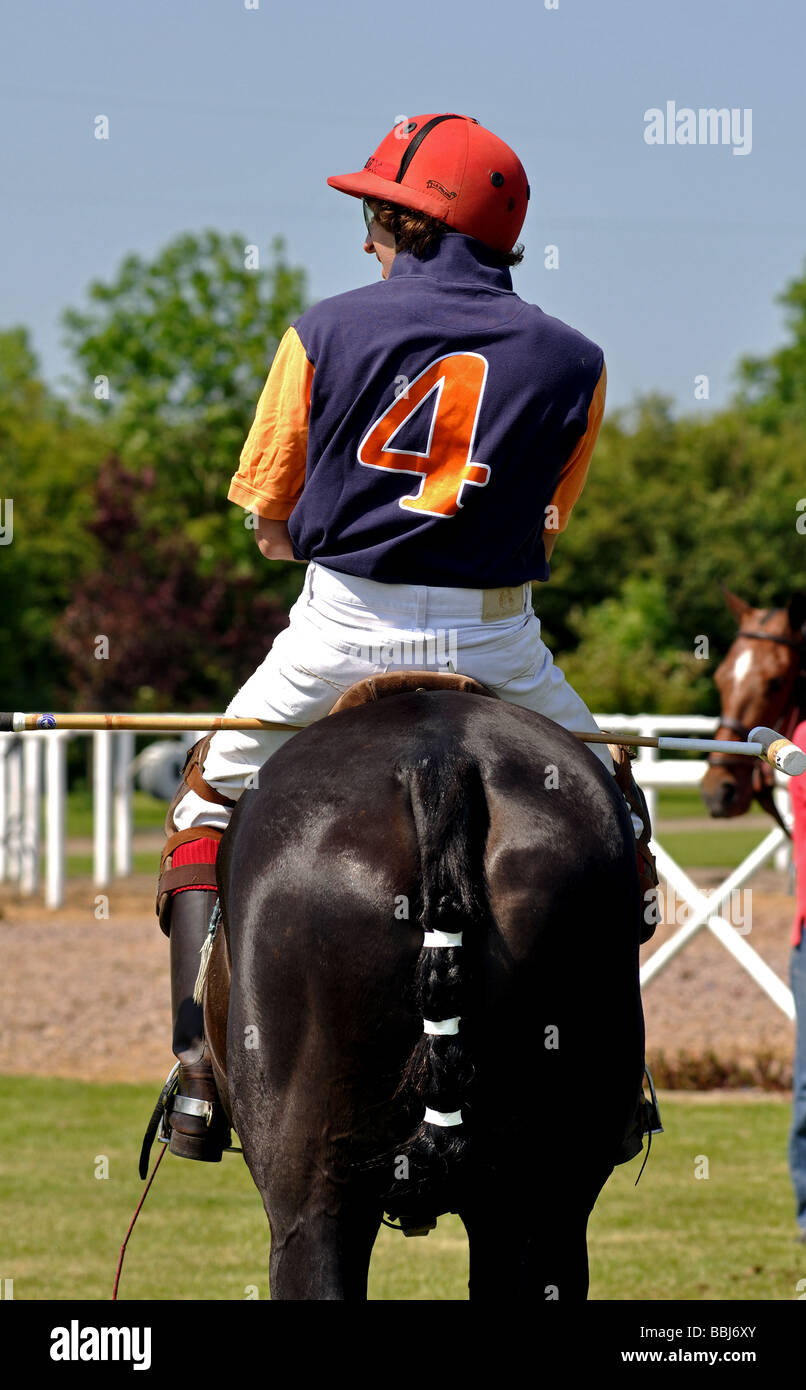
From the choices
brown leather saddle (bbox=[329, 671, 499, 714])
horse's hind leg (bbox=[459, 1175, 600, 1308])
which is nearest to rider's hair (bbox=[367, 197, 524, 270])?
brown leather saddle (bbox=[329, 671, 499, 714])

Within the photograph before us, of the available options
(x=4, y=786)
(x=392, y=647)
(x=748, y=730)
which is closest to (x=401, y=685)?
(x=392, y=647)

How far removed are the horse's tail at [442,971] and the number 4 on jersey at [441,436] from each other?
2.25ft

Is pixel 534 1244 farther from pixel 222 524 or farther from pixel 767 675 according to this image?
pixel 222 524

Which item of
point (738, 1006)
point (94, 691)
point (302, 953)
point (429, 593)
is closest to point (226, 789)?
point (429, 593)

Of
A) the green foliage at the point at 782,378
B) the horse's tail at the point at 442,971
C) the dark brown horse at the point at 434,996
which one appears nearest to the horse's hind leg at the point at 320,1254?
the dark brown horse at the point at 434,996

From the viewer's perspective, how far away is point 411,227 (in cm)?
362

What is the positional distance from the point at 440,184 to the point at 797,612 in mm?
5181

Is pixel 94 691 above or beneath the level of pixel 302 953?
beneath

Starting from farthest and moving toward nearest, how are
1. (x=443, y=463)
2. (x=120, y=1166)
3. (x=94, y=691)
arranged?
(x=94, y=691) → (x=120, y=1166) → (x=443, y=463)

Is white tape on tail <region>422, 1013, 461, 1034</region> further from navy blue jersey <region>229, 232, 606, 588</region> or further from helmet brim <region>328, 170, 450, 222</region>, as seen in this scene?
helmet brim <region>328, 170, 450, 222</region>

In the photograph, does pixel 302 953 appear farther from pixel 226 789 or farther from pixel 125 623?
pixel 125 623

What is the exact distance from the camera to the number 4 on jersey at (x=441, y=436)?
3.41m
